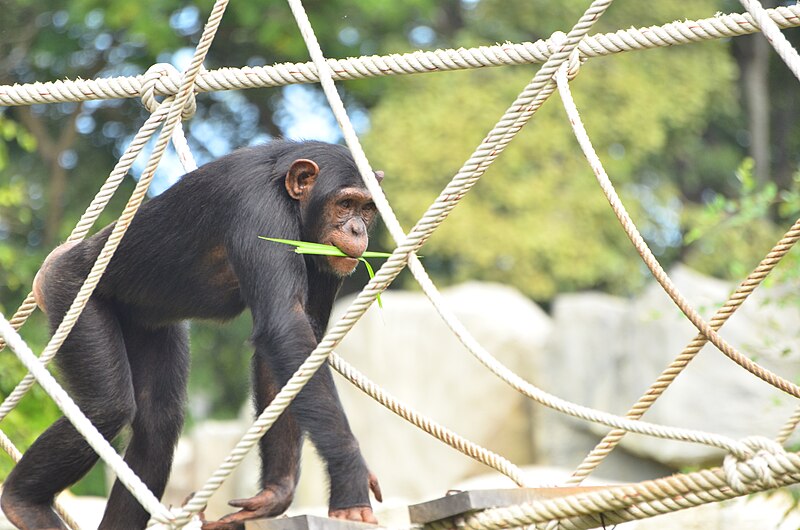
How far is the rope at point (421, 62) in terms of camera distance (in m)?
3.63

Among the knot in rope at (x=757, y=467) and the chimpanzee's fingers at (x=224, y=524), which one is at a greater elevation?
the chimpanzee's fingers at (x=224, y=524)

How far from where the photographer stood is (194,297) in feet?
14.1

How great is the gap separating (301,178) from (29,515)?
1534mm

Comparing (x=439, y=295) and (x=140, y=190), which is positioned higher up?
(x=140, y=190)

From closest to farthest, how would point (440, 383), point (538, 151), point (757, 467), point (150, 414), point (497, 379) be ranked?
point (757, 467)
point (150, 414)
point (497, 379)
point (440, 383)
point (538, 151)

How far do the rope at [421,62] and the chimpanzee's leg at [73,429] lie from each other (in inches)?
33.2

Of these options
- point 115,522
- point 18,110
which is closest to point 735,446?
point 115,522

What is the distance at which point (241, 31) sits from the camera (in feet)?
48.6

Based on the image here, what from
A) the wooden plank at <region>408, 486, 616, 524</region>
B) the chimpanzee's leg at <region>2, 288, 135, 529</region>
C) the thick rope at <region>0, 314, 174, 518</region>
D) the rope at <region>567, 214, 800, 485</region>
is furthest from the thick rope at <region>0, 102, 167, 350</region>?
the rope at <region>567, 214, 800, 485</region>

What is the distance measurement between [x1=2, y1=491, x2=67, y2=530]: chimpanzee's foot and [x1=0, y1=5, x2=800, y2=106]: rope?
1441mm

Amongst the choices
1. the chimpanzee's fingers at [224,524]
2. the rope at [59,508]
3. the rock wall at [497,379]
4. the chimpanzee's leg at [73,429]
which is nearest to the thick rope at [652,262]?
the chimpanzee's fingers at [224,524]

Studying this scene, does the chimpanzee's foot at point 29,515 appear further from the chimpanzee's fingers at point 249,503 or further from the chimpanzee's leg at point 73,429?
the chimpanzee's fingers at point 249,503

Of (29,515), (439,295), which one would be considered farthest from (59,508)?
(439,295)

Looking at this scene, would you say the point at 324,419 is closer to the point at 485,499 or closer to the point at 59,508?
the point at 485,499
